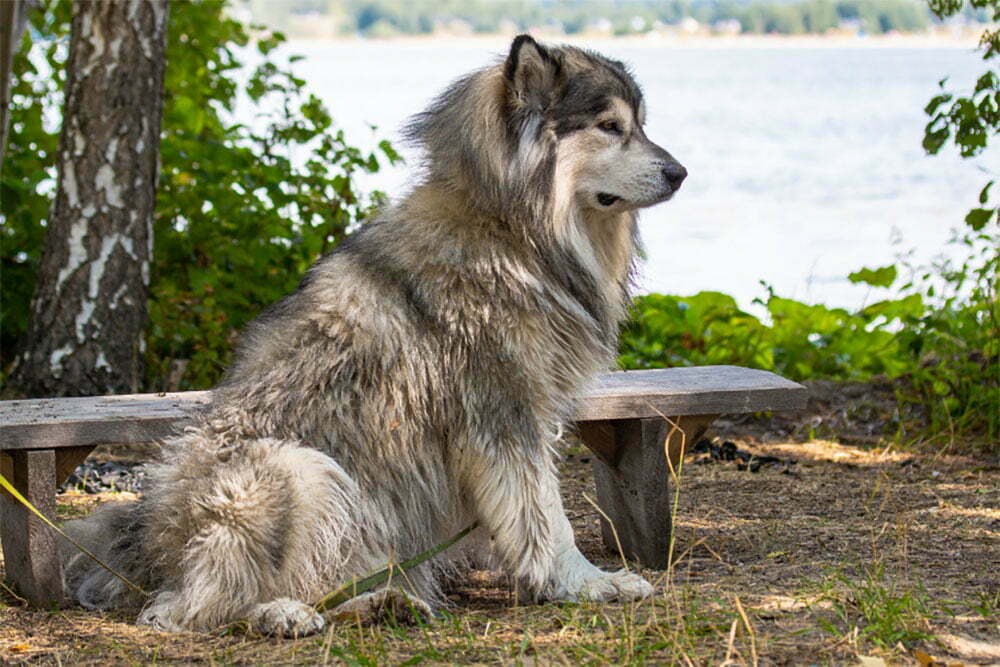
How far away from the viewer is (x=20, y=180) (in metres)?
6.83

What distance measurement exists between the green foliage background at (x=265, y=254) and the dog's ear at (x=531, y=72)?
2.71 meters

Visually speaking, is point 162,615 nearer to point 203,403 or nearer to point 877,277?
point 203,403

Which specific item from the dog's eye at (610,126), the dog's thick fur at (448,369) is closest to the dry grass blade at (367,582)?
the dog's thick fur at (448,369)

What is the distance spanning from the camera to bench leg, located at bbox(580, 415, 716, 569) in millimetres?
4246

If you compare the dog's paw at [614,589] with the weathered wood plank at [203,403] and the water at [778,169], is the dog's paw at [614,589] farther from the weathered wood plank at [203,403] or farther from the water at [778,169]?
the water at [778,169]

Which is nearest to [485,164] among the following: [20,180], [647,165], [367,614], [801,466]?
[647,165]

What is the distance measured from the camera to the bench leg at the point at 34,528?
3803 millimetres

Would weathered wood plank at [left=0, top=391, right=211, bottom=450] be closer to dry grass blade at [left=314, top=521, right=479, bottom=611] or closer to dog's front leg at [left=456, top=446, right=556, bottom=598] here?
dry grass blade at [left=314, top=521, right=479, bottom=611]

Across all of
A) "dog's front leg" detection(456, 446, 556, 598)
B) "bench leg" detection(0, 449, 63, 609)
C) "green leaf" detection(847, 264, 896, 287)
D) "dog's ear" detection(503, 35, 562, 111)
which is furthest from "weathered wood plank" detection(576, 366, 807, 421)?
"green leaf" detection(847, 264, 896, 287)

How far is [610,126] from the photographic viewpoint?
12.4ft

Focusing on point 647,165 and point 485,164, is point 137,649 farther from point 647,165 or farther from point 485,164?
point 647,165

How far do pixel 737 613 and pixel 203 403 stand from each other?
179 centimetres

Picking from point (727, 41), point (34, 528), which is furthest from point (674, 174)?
point (727, 41)

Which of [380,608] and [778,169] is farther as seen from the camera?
[778,169]
